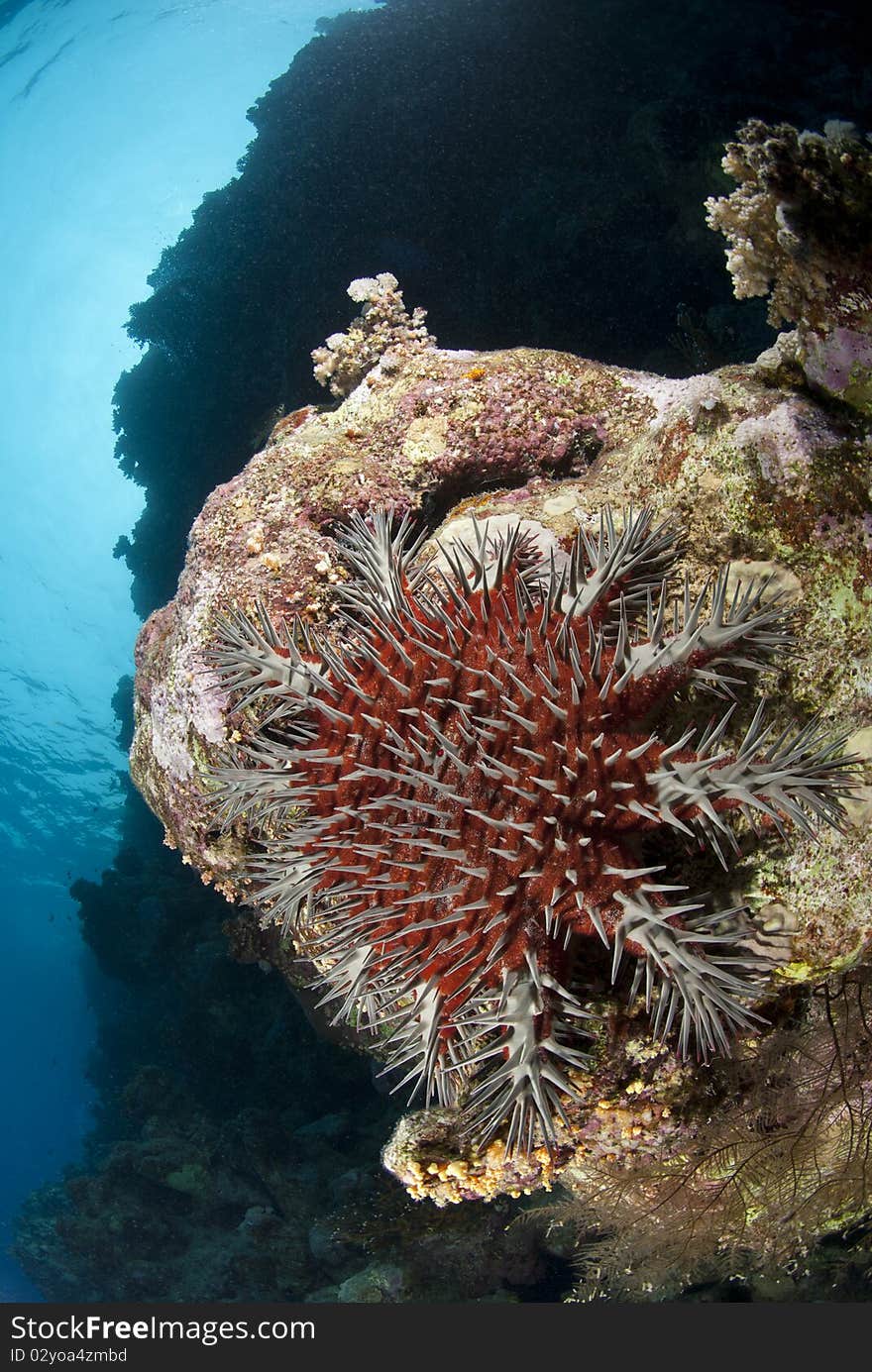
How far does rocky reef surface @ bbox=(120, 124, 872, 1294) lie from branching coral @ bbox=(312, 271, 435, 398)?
0.17 meters

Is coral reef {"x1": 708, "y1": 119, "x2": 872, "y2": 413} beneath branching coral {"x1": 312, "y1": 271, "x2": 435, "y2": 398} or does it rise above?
beneath

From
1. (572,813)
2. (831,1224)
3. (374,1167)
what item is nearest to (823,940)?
(572,813)

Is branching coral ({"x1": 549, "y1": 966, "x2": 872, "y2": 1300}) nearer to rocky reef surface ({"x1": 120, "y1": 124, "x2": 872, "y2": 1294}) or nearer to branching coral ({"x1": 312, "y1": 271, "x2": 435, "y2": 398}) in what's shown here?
rocky reef surface ({"x1": 120, "y1": 124, "x2": 872, "y2": 1294})

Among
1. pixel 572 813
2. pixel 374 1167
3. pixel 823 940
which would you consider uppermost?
pixel 572 813

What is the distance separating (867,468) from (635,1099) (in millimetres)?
2662

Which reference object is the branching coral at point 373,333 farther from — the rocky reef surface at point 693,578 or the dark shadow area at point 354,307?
the dark shadow area at point 354,307

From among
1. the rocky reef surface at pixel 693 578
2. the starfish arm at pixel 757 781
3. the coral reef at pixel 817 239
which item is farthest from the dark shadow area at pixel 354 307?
the starfish arm at pixel 757 781

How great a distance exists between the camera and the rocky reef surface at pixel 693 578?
8.00 feet

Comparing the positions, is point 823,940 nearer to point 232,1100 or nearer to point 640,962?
point 640,962

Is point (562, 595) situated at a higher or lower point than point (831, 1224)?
higher

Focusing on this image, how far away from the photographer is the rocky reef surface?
244 cm

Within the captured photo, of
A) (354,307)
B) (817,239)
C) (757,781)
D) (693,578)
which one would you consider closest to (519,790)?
(757,781)

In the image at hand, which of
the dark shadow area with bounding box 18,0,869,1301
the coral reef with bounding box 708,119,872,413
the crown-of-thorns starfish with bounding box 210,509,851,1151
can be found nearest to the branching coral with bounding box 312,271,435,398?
the coral reef with bounding box 708,119,872,413

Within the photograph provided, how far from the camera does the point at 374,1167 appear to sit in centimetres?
921
